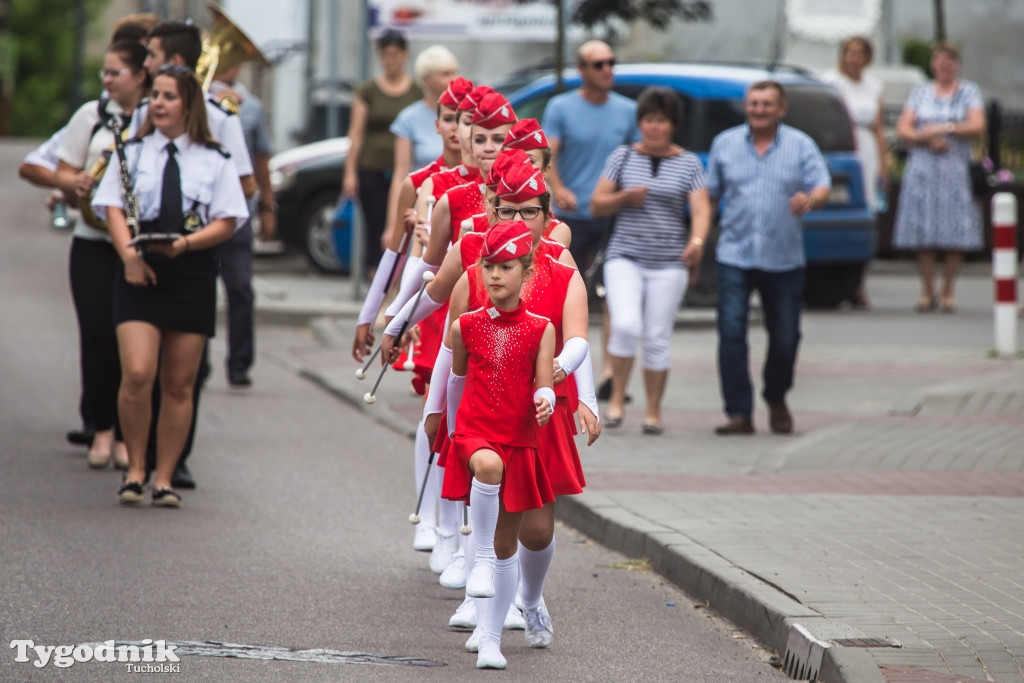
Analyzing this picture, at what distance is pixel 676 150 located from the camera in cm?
973

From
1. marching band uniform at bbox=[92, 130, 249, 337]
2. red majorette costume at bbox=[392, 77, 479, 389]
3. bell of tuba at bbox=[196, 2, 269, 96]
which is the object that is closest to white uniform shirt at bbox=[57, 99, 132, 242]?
marching band uniform at bbox=[92, 130, 249, 337]

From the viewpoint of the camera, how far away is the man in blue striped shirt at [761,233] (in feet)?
31.4

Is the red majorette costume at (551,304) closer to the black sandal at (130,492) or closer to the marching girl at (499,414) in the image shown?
the marching girl at (499,414)

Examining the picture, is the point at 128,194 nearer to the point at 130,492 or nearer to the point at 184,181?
the point at 184,181

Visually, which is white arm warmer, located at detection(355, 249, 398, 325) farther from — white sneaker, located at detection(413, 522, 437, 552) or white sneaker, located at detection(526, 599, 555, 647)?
white sneaker, located at detection(526, 599, 555, 647)

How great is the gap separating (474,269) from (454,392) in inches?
15.7

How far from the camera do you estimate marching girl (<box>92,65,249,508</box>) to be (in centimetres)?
753

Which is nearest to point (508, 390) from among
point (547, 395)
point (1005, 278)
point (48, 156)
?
point (547, 395)

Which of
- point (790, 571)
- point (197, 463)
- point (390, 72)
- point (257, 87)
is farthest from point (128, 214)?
point (257, 87)

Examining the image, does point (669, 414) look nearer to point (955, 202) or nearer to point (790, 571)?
point (790, 571)

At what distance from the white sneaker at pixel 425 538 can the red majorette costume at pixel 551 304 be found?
1.52m

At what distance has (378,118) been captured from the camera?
13844 millimetres

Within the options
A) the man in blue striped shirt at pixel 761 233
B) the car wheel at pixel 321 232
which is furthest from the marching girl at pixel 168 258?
the car wheel at pixel 321 232

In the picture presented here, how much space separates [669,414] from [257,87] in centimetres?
1995
